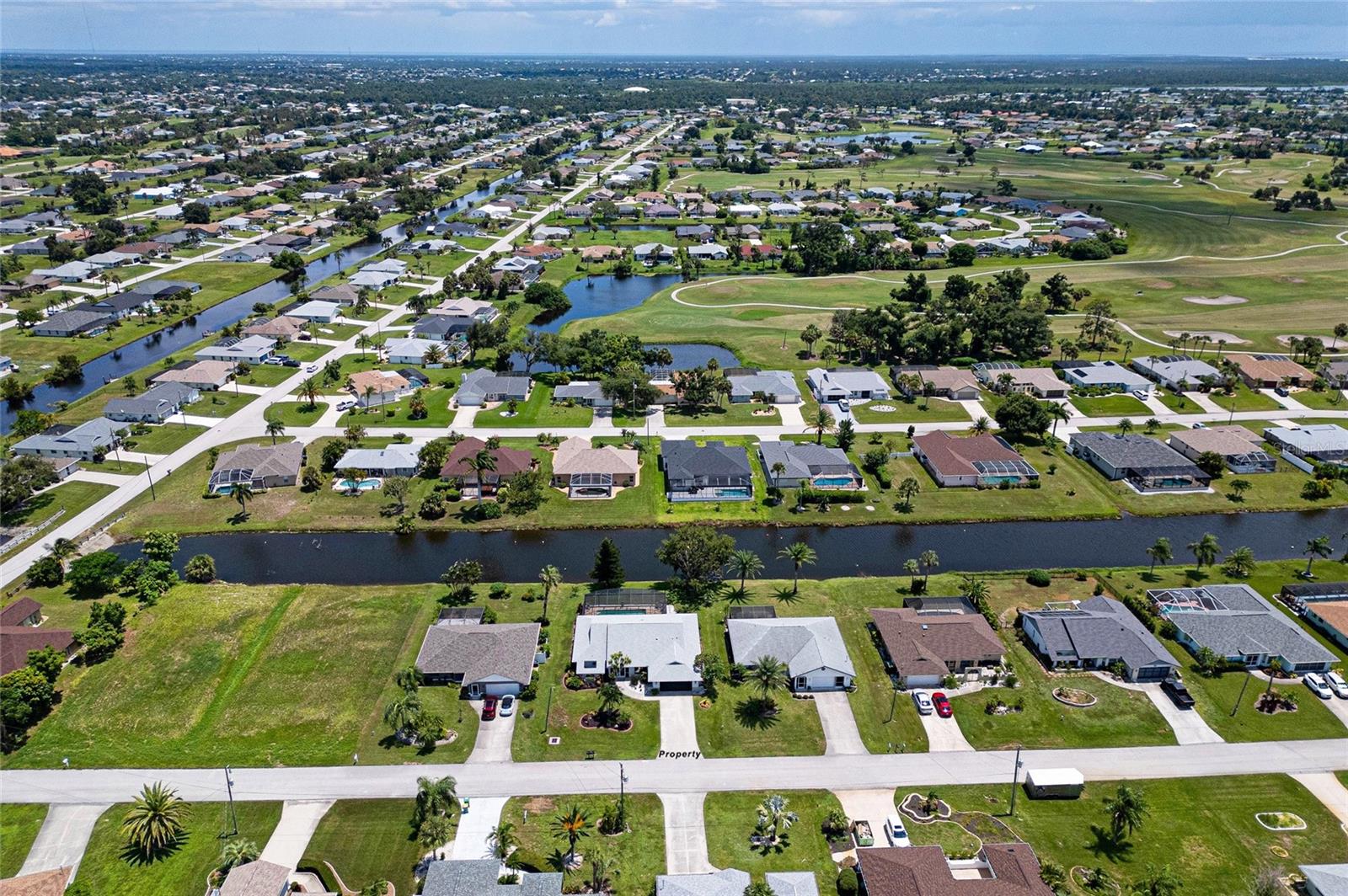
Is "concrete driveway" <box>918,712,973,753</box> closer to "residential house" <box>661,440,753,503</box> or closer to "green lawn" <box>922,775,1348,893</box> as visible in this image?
"green lawn" <box>922,775,1348,893</box>

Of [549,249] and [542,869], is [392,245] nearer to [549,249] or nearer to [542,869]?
[549,249]

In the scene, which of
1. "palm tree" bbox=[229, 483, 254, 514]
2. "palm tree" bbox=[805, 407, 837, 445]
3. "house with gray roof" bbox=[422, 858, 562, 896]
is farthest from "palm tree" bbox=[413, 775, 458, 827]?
"palm tree" bbox=[805, 407, 837, 445]

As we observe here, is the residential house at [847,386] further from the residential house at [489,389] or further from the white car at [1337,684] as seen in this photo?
the white car at [1337,684]

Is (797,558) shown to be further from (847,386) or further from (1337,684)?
(847,386)

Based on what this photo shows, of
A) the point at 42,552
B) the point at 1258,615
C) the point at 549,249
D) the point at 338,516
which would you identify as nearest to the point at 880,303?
the point at 549,249

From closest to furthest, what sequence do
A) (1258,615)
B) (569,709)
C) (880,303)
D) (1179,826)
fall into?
(1179,826) < (569,709) < (1258,615) < (880,303)
